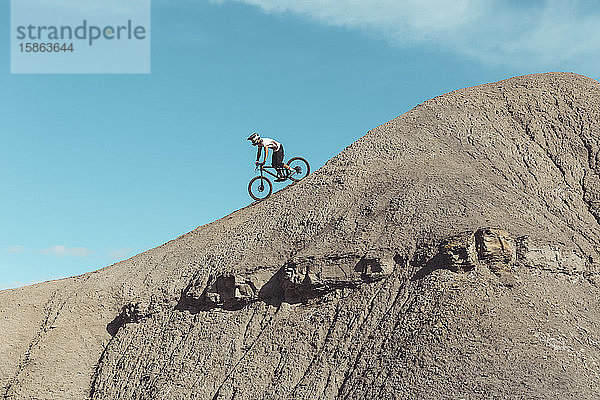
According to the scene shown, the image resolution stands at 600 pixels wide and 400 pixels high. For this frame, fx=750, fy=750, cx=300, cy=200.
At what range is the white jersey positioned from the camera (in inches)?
1134

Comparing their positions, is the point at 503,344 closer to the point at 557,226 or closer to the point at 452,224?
the point at 452,224

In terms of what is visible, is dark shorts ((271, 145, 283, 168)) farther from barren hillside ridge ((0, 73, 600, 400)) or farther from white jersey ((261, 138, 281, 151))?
barren hillside ridge ((0, 73, 600, 400))

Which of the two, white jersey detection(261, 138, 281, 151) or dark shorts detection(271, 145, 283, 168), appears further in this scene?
dark shorts detection(271, 145, 283, 168)

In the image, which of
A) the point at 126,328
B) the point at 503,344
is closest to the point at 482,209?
the point at 503,344

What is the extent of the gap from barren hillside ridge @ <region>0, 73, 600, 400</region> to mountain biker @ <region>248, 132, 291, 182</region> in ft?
3.23

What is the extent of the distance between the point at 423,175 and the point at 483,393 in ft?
27.7

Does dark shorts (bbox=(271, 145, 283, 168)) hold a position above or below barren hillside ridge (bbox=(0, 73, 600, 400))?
above

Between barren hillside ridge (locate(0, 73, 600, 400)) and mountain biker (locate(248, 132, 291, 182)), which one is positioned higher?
mountain biker (locate(248, 132, 291, 182))

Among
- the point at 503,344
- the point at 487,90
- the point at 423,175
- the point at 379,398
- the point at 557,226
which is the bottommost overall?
the point at 379,398

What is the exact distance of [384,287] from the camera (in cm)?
2127

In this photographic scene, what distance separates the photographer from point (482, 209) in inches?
866

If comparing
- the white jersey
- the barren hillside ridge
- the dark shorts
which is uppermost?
the white jersey

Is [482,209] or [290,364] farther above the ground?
[482,209]

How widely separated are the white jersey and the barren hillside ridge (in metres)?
1.82
